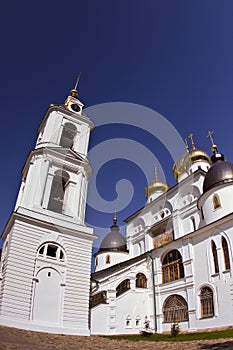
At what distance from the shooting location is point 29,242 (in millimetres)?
15398

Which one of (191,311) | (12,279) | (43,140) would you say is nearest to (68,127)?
(43,140)

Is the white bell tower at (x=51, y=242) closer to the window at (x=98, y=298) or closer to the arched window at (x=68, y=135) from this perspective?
the arched window at (x=68, y=135)

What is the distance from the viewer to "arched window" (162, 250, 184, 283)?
23067mm

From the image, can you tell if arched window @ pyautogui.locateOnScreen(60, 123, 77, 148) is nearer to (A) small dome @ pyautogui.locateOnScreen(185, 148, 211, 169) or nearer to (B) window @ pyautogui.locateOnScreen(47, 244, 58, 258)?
(B) window @ pyautogui.locateOnScreen(47, 244, 58, 258)

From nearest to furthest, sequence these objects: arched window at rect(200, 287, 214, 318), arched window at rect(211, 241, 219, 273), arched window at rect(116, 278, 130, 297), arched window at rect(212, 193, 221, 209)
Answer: arched window at rect(200, 287, 214, 318) → arched window at rect(211, 241, 219, 273) → arched window at rect(212, 193, 221, 209) → arched window at rect(116, 278, 130, 297)

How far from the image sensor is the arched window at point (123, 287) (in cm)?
2256

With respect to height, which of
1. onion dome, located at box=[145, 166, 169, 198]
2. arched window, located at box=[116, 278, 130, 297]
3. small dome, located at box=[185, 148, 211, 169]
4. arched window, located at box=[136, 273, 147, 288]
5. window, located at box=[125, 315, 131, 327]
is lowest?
window, located at box=[125, 315, 131, 327]

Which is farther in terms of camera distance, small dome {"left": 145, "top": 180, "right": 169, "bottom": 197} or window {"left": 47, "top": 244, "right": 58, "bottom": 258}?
small dome {"left": 145, "top": 180, "right": 169, "bottom": 197}

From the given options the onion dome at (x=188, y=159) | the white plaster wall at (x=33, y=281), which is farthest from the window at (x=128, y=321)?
the onion dome at (x=188, y=159)

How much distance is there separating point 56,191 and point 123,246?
1764 cm

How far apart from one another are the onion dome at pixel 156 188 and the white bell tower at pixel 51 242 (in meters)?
15.7

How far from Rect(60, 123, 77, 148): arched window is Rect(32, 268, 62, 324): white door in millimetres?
9573

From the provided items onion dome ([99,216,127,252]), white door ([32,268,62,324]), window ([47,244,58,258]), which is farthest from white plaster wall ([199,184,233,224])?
onion dome ([99,216,127,252])

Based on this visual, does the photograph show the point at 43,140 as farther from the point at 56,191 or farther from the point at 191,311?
the point at 191,311
